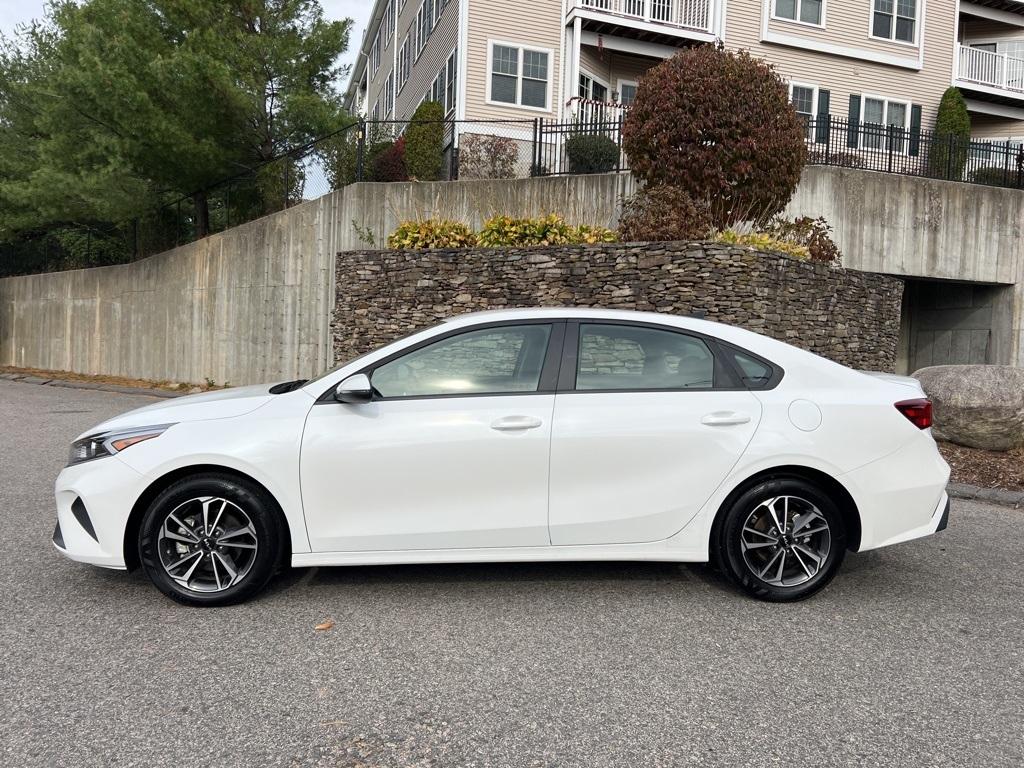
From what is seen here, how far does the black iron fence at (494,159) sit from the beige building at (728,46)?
3.62ft

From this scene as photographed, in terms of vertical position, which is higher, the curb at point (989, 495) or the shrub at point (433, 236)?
the shrub at point (433, 236)

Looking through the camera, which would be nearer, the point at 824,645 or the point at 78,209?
the point at 824,645

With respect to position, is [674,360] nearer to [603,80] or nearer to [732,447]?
[732,447]

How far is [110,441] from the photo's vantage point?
4.39 metres

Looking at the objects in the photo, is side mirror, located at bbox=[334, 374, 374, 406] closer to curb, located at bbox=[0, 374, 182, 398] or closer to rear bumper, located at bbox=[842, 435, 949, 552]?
rear bumper, located at bbox=[842, 435, 949, 552]

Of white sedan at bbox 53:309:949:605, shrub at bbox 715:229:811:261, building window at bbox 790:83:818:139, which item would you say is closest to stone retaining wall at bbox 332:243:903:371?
shrub at bbox 715:229:811:261

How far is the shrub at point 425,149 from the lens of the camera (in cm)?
→ 1625

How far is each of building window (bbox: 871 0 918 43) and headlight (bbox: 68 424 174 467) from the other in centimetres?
2601

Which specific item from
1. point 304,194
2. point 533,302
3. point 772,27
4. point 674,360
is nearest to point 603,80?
point 772,27

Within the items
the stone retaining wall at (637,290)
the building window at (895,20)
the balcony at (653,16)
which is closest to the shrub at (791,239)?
the stone retaining wall at (637,290)

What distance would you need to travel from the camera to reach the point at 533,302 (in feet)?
44.0

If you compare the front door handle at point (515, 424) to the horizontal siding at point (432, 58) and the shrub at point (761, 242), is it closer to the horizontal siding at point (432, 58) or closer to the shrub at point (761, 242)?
the shrub at point (761, 242)

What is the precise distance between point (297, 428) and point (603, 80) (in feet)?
66.3

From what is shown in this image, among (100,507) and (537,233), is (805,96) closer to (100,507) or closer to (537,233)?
(537,233)
